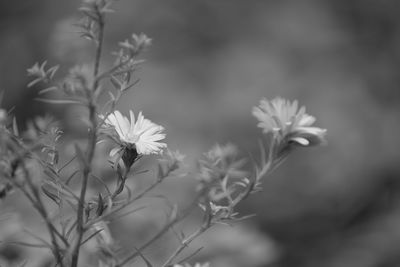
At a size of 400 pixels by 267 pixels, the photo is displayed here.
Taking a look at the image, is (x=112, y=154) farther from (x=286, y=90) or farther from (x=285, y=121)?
(x=286, y=90)

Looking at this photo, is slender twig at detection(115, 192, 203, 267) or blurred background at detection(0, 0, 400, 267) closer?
slender twig at detection(115, 192, 203, 267)

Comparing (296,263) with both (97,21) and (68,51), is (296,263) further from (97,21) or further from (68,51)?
(97,21)

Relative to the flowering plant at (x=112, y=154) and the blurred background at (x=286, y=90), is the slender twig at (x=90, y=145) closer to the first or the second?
the flowering plant at (x=112, y=154)

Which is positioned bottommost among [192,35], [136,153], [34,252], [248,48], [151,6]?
[136,153]

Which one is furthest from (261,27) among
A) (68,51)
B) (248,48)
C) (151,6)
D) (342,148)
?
(68,51)

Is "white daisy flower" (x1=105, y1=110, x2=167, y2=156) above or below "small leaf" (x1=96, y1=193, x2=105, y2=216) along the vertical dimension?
above

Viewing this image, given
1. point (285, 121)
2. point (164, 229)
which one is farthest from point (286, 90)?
point (164, 229)

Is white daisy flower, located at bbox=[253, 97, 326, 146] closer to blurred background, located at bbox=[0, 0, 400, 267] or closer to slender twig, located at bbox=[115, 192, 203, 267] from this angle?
slender twig, located at bbox=[115, 192, 203, 267]

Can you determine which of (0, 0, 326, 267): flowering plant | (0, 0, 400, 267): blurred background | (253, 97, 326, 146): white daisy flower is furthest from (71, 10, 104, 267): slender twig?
(0, 0, 400, 267): blurred background

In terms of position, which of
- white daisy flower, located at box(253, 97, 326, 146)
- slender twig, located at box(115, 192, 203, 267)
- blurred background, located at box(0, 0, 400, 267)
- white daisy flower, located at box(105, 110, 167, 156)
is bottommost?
slender twig, located at box(115, 192, 203, 267)
